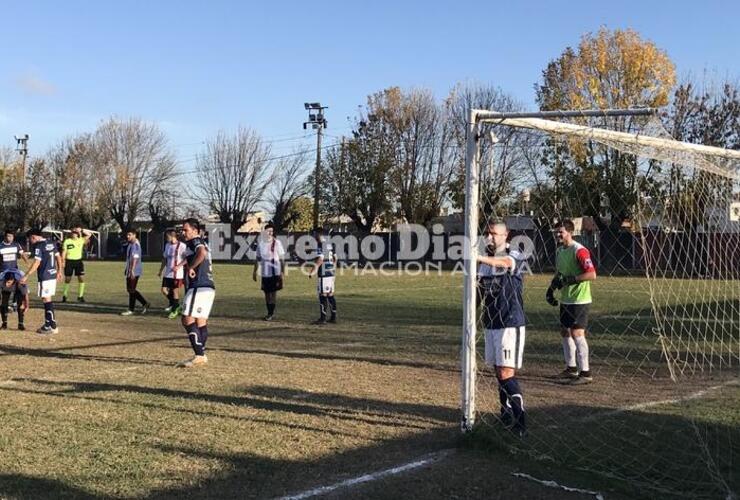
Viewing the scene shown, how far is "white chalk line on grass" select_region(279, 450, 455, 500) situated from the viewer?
187 inches

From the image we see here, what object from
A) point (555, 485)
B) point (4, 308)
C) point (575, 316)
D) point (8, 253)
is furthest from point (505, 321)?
point (4, 308)

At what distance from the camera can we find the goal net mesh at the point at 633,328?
19.2 ft

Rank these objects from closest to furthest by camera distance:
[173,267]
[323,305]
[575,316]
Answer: [575,316]
[323,305]
[173,267]

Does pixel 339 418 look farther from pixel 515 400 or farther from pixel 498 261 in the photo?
pixel 498 261

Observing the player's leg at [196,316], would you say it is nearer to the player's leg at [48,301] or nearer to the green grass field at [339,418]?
the green grass field at [339,418]

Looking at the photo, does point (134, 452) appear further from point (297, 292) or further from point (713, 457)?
point (297, 292)

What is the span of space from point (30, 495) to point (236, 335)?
26.8ft

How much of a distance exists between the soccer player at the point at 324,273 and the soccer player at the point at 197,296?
4830 mm

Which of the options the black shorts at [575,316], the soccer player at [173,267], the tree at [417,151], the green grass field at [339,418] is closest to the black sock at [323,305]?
the green grass field at [339,418]

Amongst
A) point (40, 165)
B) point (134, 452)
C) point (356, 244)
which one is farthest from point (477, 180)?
point (40, 165)

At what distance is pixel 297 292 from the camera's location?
23.5 metres

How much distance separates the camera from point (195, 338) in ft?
31.3

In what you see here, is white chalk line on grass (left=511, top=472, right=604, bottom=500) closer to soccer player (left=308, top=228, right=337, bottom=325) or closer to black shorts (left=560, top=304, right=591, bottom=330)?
black shorts (left=560, top=304, right=591, bottom=330)

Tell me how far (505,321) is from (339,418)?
1.89 metres
